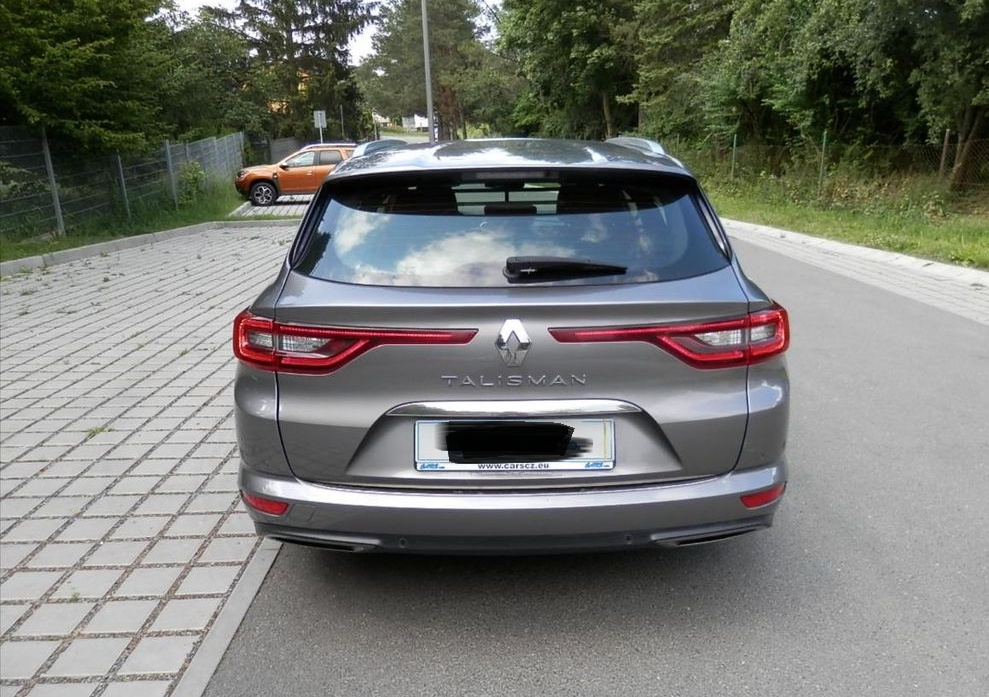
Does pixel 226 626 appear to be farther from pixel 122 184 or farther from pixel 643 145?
pixel 122 184

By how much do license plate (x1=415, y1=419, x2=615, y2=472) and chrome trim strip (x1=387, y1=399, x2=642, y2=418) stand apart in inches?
1.5

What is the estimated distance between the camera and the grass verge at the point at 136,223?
512 inches

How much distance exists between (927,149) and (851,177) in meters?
1.73

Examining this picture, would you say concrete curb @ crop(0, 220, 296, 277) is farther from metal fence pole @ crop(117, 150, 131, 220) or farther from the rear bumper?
the rear bumper

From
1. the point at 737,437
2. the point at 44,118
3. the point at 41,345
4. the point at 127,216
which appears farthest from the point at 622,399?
the point at 127,216

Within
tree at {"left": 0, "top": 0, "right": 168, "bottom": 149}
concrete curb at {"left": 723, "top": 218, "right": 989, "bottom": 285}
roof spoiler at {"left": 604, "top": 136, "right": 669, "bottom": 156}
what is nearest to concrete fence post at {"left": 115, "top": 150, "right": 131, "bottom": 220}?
tree at {"left": 0, "top": 0, "right": 168, "bottom": 149}

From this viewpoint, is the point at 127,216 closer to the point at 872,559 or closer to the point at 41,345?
the point at 41,345

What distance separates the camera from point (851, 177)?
1961cm

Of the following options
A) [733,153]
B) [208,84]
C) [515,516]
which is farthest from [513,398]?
[208,84]

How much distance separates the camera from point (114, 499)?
4.12 metres

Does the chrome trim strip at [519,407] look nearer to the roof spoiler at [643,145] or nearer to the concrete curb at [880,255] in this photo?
the roof spoiler at [643,145]

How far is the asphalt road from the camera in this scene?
2680 millimetres

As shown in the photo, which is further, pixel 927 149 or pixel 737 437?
pixel 927 149

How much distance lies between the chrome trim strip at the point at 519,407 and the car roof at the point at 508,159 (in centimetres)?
95
